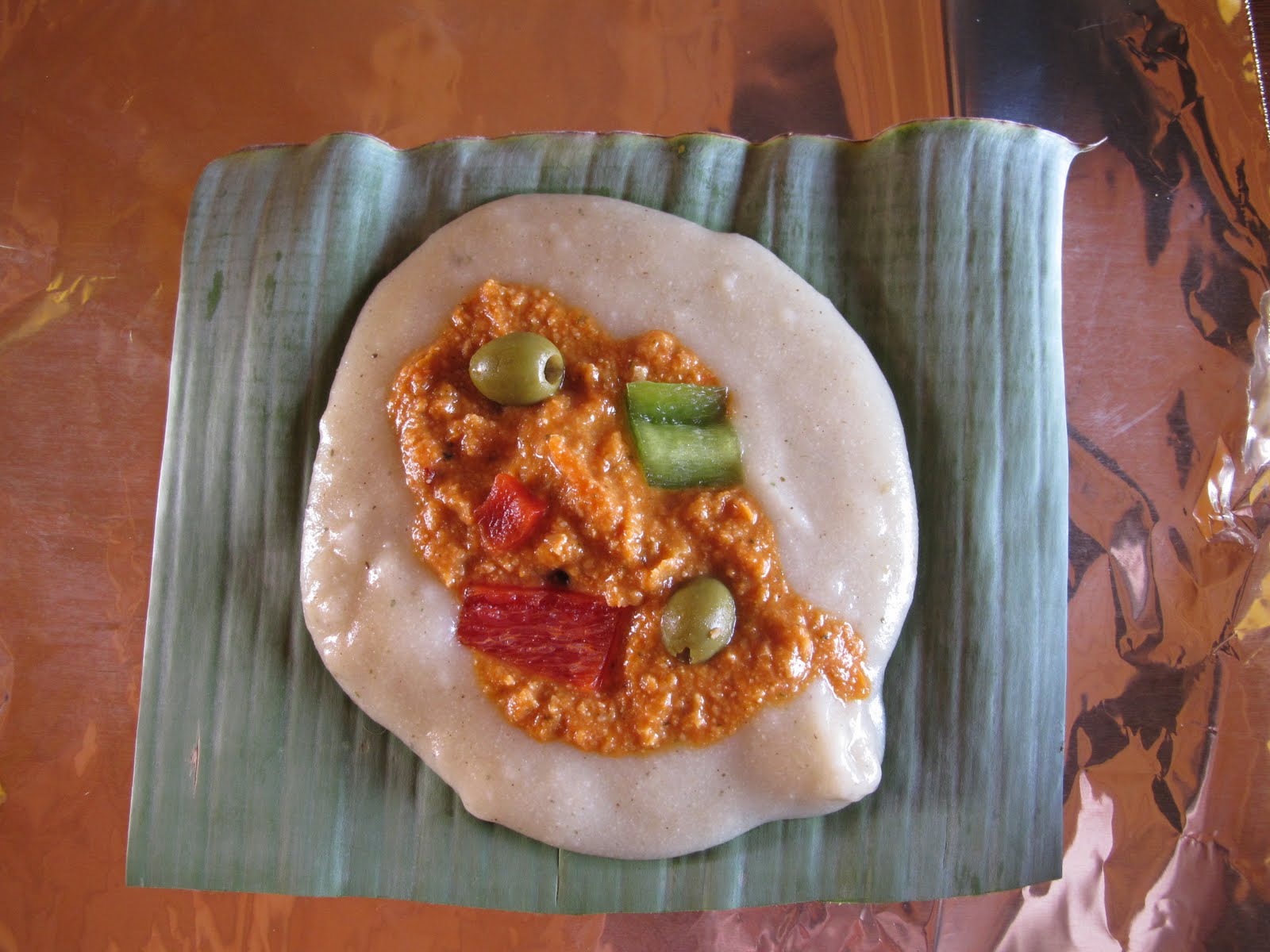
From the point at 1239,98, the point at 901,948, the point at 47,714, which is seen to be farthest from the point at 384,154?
the point at 901,948

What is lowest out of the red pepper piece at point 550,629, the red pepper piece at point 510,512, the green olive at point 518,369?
the red pepper piece at point 550,629

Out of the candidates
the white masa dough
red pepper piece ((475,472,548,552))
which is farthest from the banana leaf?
red pepper piece ((475,472,548,552))

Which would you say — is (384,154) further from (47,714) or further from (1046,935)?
(1046,935)

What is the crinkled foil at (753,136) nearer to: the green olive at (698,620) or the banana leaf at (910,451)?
the banana leaf at (910,451)

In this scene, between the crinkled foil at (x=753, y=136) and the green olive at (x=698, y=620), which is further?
the crinkled foil at (x=753, y=136)

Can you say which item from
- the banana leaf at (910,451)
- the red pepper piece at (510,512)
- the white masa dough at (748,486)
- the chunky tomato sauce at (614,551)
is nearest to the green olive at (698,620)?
the chunky tomato sauce at (614,551)

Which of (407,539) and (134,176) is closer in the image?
(407,539)

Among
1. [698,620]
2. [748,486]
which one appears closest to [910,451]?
[748,486]

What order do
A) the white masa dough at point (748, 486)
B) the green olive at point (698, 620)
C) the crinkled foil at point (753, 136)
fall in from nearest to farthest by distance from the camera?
the green olive at point (698, 620) < the white masa dough at point (748, 486) < the crinkled foil at point (753, 136)

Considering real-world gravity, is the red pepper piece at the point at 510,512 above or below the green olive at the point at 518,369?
below
